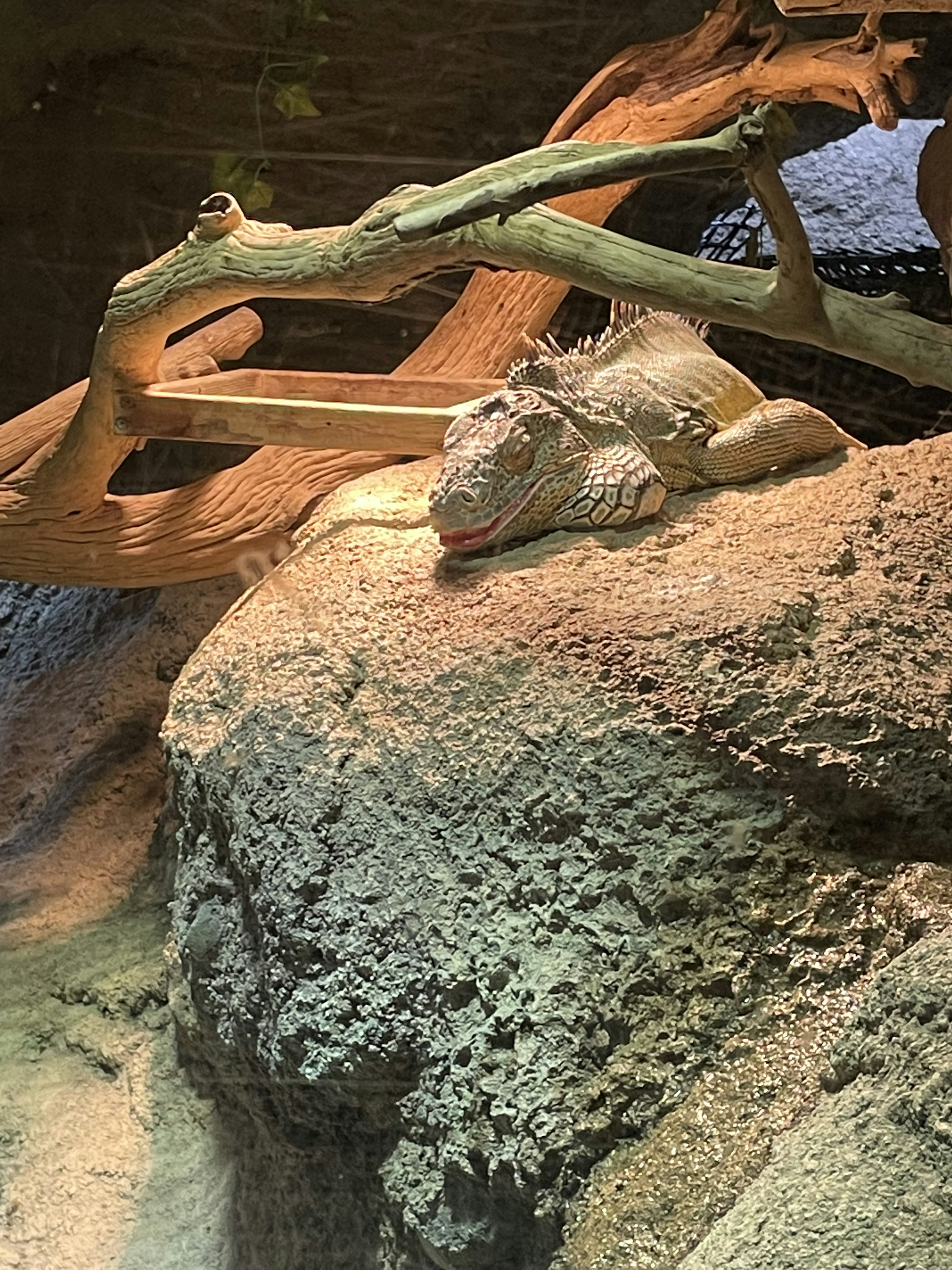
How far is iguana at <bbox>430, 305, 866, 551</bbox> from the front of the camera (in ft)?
7.19

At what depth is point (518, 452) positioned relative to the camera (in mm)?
2182

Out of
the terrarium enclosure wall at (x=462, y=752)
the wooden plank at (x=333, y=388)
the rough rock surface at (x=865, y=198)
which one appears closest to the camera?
the terrarium enclosure wall at (x=462, y=752)

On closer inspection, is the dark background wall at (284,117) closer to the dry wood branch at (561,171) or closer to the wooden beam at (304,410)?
the wooden beam at (304,410)

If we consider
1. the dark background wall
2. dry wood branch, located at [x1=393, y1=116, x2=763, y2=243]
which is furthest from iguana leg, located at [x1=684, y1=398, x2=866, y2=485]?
the dark background wall

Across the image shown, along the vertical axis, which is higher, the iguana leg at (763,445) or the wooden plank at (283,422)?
the wooden plank at (283,422)

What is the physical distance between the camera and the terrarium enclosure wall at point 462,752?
5.19 ft

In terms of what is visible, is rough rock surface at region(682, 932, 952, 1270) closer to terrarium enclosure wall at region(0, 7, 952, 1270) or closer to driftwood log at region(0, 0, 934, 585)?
terrarium enclosure wall at region(0, 7, 952, 1270)

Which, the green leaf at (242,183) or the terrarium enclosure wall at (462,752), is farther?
the green leaf at (242,183)

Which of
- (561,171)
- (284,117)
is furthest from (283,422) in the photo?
(284,117)

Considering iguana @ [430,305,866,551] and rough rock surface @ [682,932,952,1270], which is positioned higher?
iguana @ [430,305,866,551]

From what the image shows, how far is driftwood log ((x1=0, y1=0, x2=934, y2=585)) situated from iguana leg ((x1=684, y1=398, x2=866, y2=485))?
30cm

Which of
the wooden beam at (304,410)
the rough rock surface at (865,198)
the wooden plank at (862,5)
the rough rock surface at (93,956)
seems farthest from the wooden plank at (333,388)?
the wooden plank at (862,5)

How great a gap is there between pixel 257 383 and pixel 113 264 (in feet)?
2.63

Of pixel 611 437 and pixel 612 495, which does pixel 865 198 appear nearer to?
pixel 611 437
